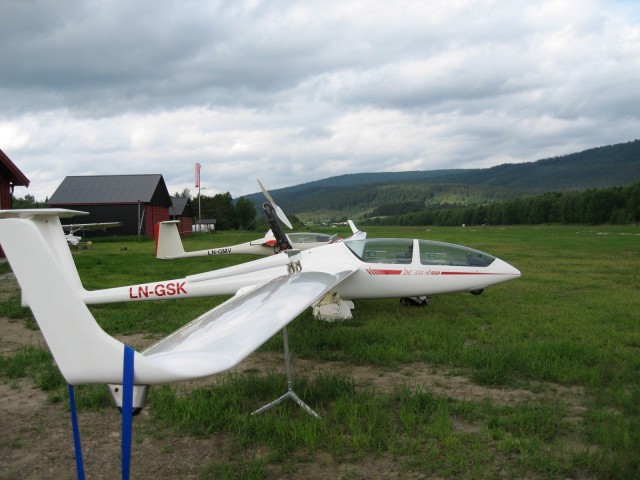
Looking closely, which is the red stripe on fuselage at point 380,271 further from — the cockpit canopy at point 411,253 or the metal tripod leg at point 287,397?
the metal tripod leg at point 287,397

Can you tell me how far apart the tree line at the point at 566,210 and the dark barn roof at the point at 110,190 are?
80155mm

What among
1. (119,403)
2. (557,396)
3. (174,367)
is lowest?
(557,396)

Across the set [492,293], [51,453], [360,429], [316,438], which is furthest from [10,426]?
[492,293]

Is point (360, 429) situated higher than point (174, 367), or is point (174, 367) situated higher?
point (174, 367)

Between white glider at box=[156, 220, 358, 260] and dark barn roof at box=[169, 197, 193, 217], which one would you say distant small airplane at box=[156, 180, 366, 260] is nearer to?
white glider at box=[156, 220, 358, 260]

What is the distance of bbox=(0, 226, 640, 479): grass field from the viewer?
4.24 meters

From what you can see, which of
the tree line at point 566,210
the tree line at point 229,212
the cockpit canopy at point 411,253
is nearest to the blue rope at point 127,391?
A: the cockpit canopy at point 411,253

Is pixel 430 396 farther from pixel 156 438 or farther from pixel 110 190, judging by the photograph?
pixel 110 190

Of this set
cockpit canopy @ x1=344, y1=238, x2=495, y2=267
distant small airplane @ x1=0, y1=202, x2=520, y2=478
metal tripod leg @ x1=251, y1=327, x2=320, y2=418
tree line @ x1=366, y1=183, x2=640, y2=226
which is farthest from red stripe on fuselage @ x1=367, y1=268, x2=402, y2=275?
tree line @ x1=366, y1=183, x2=640, y2=226

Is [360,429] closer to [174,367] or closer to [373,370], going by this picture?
[373,370]

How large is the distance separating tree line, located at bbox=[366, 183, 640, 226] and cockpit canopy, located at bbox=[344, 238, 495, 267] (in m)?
92.8

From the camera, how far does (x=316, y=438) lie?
457 centimetres

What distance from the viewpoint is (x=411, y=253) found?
9.98 metres

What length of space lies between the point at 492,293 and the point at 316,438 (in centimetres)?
957
